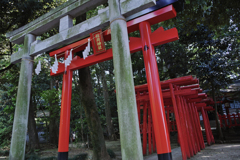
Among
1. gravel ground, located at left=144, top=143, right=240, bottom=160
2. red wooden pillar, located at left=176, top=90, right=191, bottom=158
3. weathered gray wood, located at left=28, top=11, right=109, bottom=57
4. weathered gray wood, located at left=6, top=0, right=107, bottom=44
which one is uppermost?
weathered gray wood, located at left=6, top=0, right=107, bottom=44

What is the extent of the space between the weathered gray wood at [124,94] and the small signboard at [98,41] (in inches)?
30.6

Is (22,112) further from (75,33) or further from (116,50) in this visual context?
(116,50)

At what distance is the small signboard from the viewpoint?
4.14 m

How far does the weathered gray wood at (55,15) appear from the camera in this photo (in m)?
4.32

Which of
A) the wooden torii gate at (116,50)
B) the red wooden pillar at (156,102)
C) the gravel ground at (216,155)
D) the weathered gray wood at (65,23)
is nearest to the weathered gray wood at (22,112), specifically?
the wooden torii gate at (116,50)

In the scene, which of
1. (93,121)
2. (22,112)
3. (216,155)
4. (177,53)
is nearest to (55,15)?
(22,112)

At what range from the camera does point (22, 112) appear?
4.44 metres

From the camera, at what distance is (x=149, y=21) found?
3695 mm

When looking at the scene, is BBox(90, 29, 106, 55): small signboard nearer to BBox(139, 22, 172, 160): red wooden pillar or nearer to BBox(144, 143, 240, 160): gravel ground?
BBox(139, 22, 172, 160): red wooden pillar

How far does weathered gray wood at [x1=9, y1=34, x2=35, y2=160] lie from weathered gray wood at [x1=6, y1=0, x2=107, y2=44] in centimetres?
43

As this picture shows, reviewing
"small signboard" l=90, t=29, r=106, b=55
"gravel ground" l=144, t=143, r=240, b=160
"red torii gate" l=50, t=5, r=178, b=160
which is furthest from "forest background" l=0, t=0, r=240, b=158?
"gravel ground" l=144, t=143, r=240, b=160

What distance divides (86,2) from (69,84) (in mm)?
2252

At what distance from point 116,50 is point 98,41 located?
116 centimetres

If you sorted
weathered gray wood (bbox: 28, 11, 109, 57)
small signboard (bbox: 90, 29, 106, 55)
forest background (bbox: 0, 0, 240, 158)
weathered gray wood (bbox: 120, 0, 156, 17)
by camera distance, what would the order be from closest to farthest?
weathered gray wood (bbox: 120, 0, 156, 17) < weathered gray wood (bbox: 28, 11, 109, 57) < small signboard (bbox: 90, 29, 106, 55) < forest background (bbox: 0, 0, 240, 158)
